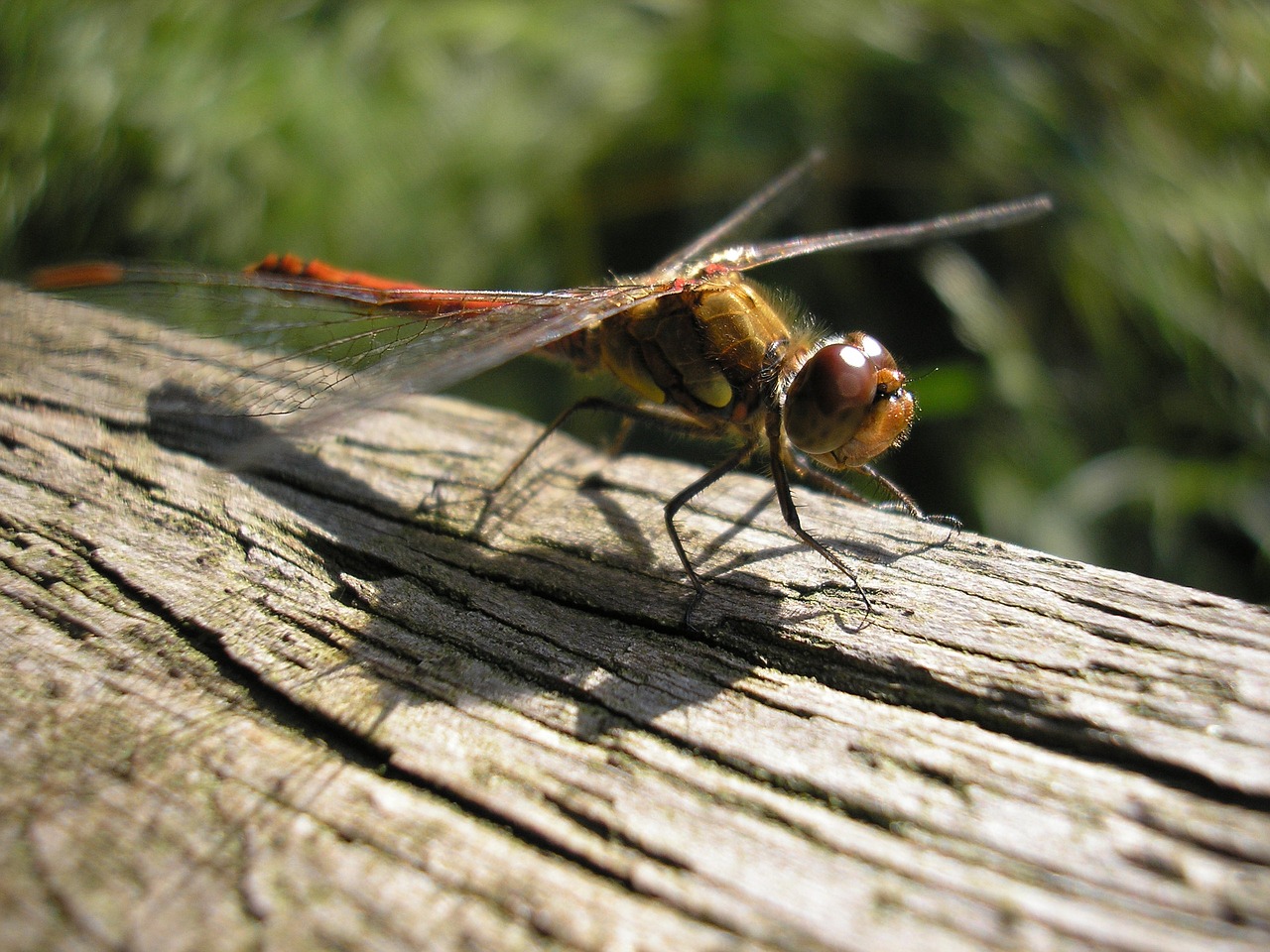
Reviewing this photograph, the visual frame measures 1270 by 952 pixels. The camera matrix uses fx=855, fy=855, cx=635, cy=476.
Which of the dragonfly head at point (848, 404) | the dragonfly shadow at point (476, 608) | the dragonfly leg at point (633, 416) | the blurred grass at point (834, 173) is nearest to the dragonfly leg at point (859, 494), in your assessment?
the dragonfly head at point (848, 404)

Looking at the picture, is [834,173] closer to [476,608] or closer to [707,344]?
[707,344]

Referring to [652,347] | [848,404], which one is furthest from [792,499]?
[652,347]

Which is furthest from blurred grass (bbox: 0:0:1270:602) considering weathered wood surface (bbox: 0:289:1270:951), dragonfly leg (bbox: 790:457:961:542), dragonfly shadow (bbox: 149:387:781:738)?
dragonfly shadow (bbox: 149:387:781:738)

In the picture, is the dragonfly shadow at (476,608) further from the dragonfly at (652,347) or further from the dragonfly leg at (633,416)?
the dragonfly leg at (633,416)

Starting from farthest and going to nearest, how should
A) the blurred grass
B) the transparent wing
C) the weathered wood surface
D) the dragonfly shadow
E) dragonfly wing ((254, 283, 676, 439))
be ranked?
the blurred grass < the transparent wing < dragonfly wing ((254, 283, 676, 439)) < the dragonfly shadow < the weathered wood surface

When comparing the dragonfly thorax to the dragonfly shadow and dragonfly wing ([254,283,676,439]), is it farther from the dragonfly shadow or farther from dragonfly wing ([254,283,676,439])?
the dragonfly shadow

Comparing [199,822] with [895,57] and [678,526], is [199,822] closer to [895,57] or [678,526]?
[678,526]
